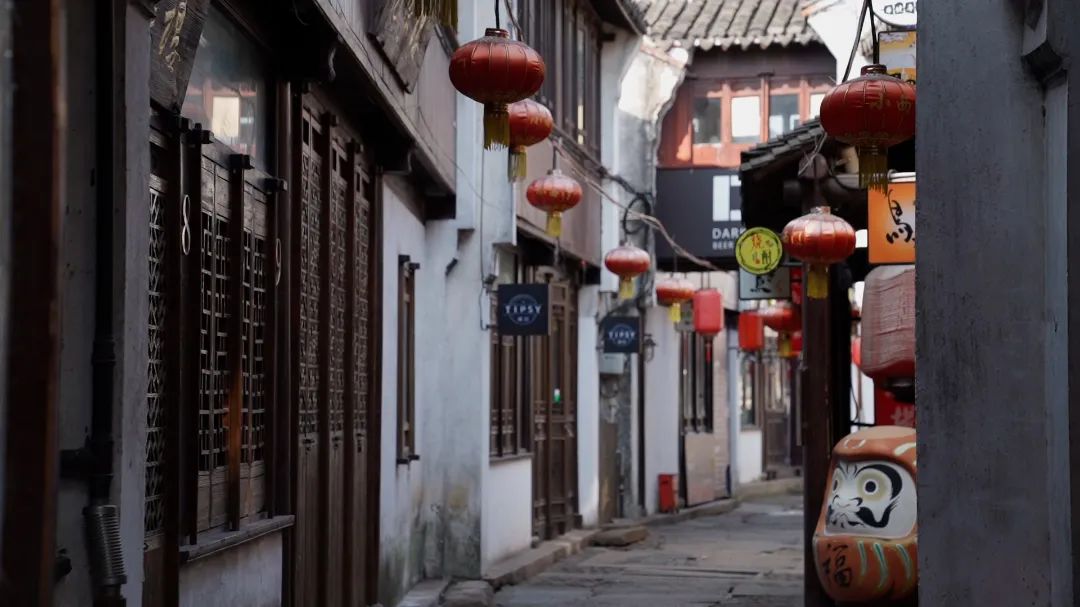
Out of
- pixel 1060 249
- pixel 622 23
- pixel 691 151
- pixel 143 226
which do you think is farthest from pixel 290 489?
pixel 691 151

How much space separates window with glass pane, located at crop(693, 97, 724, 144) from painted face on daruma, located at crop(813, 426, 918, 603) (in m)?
17.6

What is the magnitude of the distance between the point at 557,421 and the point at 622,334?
2311mm

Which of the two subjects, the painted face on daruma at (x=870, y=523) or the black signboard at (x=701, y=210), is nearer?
the painted face on daruma at (x=870, y=523)

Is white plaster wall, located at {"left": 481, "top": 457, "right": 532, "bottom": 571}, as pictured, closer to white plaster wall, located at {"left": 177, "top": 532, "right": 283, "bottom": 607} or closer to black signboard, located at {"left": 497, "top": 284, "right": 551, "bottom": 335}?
black signboard, located at {"left": 497, "top": 284, "right": 551, "bottom": 335}

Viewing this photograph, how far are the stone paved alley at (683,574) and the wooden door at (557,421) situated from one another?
0.83 meters

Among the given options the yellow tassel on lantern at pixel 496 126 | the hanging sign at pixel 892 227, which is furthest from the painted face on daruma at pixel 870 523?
the yellow tassel on lantern at pixel 496 126

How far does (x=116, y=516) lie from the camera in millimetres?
5777

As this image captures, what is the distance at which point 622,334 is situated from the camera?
84.0ft

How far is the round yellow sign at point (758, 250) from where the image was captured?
16953 millimetres

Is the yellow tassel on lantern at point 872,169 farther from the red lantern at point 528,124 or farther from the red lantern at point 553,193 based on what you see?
the red lantern at point 553,193

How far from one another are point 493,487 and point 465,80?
9947 mm

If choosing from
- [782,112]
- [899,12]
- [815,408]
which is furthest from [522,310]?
[782,112]

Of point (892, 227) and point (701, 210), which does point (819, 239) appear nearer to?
point (892, 227)

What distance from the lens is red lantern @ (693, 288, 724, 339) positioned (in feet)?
93.2
